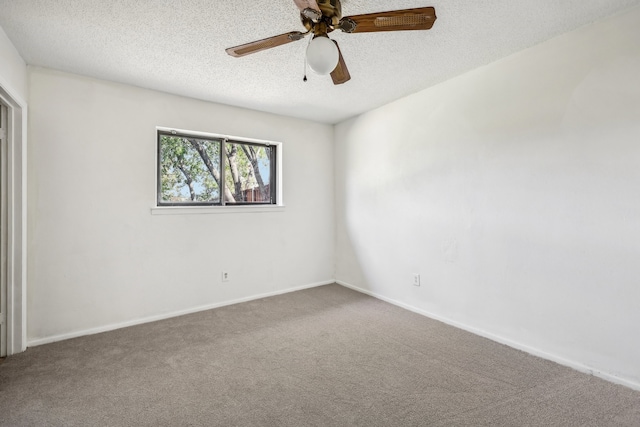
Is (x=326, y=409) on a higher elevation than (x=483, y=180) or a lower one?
lower

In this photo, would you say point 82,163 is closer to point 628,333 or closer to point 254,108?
point 254,108

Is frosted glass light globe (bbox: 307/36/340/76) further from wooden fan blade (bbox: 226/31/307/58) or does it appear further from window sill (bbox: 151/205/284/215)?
window sill (bbox: 151/205/284/215)

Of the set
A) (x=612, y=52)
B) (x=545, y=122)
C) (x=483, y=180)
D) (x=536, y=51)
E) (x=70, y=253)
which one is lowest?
(x=70, y=253)

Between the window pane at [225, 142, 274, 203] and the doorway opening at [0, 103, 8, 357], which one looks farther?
the window pane at [225, 142, 274, 203]

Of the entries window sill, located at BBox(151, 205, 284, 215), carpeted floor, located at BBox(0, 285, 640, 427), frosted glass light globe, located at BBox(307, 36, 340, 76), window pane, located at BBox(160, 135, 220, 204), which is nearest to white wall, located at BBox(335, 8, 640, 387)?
carpeted floor, located at BBox(0, 285, 640, 427)

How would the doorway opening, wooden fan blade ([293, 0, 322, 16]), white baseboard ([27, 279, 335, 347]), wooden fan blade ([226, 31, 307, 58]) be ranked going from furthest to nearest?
white baseboard ([27, 279, 335, 347])
the doorway opening
wooden fan blade ([226, 31, 307, 58])
wooden fan blade ([293, 0, 322, 16])

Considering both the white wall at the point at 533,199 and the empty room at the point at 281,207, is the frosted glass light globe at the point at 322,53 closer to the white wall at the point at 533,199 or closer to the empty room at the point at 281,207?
the empty room at the point at 281,207

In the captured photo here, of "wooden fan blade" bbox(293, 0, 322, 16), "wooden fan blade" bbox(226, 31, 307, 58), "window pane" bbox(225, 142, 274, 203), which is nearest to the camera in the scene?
"wooden fan blade" bbox(293, 0, 322, 16)

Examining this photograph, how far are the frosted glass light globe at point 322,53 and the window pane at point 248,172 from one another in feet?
7.90

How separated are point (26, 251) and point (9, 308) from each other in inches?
17.4

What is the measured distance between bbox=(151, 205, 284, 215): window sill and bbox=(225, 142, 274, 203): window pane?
169mm

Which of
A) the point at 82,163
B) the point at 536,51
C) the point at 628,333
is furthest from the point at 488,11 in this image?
the point at 82,163

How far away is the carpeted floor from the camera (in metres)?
1.70

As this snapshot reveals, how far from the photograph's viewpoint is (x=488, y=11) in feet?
6.26
